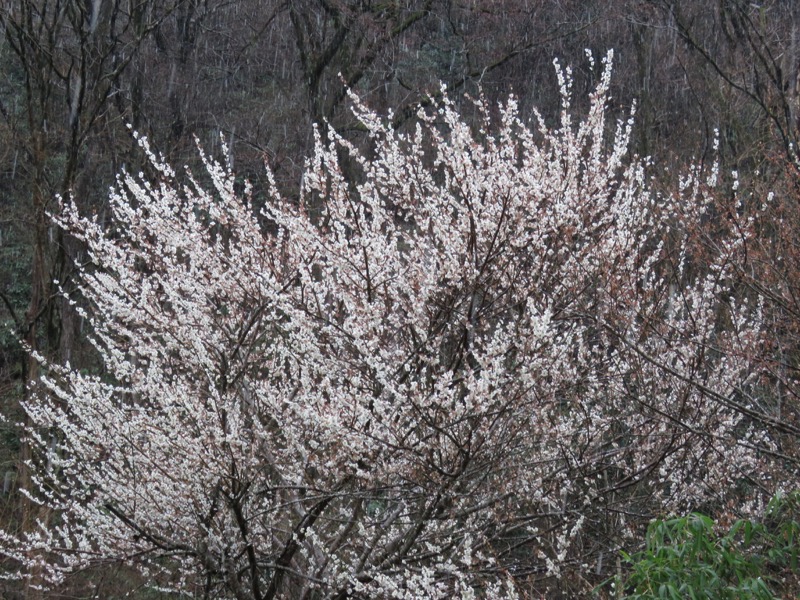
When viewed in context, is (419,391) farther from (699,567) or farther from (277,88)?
(277,88)

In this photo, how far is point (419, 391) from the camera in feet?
17.0

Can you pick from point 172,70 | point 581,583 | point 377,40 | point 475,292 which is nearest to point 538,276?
point 475,292

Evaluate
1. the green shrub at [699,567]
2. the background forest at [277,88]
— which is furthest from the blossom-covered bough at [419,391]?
the background forest at [277,88]

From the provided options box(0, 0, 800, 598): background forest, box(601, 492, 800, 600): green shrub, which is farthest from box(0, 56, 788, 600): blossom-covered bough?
box(0, 0, 800, 598): background forest

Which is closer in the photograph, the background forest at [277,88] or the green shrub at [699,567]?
the green shrub at [699,567]

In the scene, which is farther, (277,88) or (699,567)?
(277,88)

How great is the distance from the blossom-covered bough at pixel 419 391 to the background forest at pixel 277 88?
2263 millimetres

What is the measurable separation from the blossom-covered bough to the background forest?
2.26 m

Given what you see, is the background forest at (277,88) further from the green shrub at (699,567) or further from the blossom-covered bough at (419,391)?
the green shrub at (699,567)

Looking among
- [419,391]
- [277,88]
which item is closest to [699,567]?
[419,391]

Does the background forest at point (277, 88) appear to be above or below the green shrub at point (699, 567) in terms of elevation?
above

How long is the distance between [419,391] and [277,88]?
1466 cm

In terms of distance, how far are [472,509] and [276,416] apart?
1395mm

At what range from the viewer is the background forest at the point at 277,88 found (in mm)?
10148
